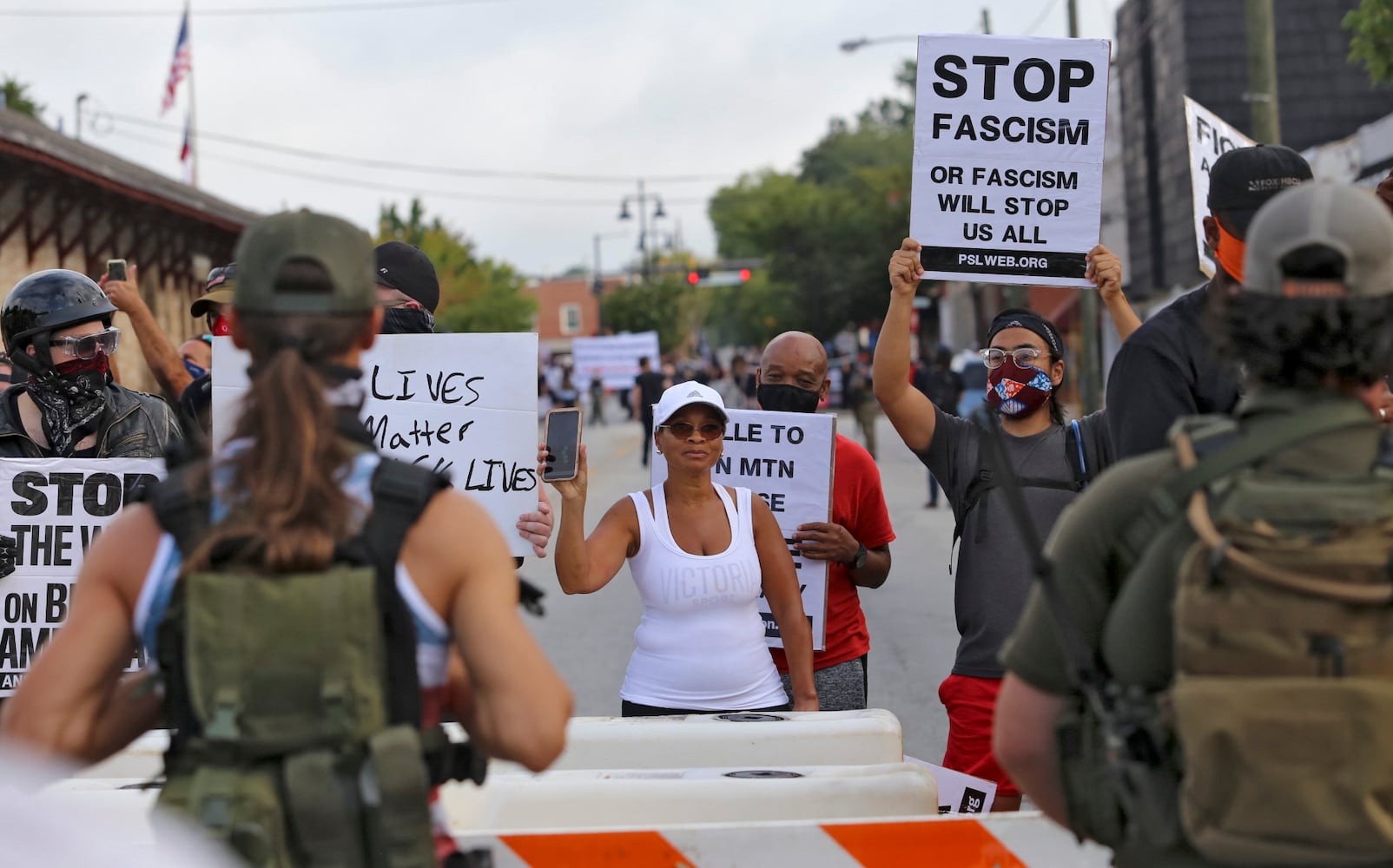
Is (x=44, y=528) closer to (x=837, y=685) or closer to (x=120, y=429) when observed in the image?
(x=120, y=429)

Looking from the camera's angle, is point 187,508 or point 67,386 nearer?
point 187,508

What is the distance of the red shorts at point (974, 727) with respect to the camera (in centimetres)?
447

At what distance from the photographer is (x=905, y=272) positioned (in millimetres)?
4816

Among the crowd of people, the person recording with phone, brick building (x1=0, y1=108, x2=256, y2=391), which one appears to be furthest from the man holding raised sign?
brick building (x1=0, y1=108, x2=256, y2=391)

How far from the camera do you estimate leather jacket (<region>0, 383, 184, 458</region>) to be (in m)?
4.93

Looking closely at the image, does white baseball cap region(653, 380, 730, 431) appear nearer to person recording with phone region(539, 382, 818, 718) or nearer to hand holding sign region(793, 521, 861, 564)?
person recording with phone region(539, 382, 818, 718)

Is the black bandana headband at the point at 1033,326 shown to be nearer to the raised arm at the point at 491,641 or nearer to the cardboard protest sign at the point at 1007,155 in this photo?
the cardboard protest sign at the point at 1007,155

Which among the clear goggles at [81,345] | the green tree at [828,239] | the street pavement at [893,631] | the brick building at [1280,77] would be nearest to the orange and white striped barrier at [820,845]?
the clear goggles at [81,345]

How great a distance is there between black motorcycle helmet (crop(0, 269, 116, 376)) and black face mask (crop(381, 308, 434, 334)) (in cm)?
96

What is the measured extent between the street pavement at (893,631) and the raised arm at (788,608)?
7.86 ft

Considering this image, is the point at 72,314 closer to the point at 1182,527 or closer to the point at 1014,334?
the point at 1014,334

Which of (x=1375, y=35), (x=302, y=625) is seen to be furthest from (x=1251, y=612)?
(x=1375, y=35)

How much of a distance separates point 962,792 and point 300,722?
8.33 ft

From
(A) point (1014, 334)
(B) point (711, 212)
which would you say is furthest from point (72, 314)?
(B) point (711, 212)
